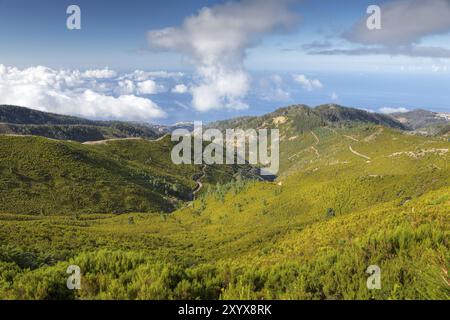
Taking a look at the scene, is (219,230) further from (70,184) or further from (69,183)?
(69,183)

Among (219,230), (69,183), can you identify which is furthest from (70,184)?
(219,230)

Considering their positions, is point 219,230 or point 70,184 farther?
point 70,184

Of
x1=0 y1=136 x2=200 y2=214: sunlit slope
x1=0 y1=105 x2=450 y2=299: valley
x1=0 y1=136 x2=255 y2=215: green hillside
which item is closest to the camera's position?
x1=0 y1=105 x2=450 y2=299: valley

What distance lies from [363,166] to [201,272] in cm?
15812

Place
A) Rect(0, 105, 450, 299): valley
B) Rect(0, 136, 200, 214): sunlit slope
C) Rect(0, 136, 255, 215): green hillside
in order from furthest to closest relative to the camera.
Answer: Rect(0, 136, 200, 214): sunlit slope → Rect(0, 136, 255, 215): green hillside → Rect(0, 105, 450, 299): valley

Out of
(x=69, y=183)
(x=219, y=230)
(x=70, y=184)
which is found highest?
(x=69, y=183)

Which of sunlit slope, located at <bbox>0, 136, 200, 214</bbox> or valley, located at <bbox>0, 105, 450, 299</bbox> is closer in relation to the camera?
valley, located at <bbox>0, 105, 450, 299</bbox>

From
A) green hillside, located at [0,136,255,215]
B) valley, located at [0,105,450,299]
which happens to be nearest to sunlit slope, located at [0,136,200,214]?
green hillside, located at [0,136,255,215]

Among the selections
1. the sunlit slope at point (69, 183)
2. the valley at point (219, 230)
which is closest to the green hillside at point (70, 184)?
the sunlit slope at point (69, 183)

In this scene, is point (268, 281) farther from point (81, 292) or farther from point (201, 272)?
point (81, 292)

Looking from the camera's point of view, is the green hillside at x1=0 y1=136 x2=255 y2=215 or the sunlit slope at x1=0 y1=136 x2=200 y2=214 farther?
the sunlit slope at x1=0 y1=136 x2=200 y2=214

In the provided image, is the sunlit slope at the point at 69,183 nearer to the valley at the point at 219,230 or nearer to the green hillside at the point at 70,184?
the green hillside at the point at 70,184

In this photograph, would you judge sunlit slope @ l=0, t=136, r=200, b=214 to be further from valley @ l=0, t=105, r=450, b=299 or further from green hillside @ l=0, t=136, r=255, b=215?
valley @ l=0, t=105, r=450, b=299
